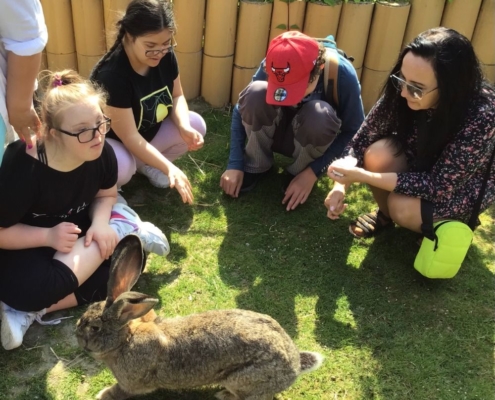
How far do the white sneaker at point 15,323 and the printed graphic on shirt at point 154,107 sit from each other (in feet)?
4.60

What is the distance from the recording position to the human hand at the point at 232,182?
151 inches

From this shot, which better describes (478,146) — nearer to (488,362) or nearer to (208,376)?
(488,362)

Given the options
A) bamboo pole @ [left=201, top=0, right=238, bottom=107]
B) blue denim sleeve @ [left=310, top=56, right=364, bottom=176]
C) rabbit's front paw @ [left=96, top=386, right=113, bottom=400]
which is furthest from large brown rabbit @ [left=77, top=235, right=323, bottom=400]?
bamboo pole @ [left=201, top=0, right=238, bottom=107]

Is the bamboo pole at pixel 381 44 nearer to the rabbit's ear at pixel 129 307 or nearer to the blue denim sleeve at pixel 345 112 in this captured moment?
the blue denim sleeve at pixel 345 112

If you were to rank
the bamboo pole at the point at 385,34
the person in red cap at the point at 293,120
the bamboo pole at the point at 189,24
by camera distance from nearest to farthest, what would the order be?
the person in red cap at the point at 293,120, the bamboo pole at the point at 189,24, the bamboo pole at the point at 385,34

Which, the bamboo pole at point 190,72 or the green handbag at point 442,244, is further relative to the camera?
the bamboo pole at point 190,72

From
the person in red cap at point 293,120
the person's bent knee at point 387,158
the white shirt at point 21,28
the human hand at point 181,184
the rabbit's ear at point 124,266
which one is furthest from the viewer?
the person's bent knee at point 387,158

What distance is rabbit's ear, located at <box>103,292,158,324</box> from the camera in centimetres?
219

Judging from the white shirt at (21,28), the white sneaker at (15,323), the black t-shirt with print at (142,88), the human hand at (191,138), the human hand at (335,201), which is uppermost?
the white shirt at (21,28)

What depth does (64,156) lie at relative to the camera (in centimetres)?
272

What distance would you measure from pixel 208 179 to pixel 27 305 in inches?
67.5

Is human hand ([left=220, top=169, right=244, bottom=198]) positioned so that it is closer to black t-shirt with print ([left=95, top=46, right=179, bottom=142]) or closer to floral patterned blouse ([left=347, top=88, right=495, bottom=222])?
black t-shirt with print ([left=95, top=46, right=179, bottom=142])

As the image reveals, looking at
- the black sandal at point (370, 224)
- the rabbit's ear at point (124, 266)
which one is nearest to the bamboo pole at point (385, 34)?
the black sandal at point (370, 224)

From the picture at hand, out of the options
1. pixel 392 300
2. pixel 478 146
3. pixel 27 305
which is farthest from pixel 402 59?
pixel 27 305
